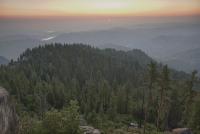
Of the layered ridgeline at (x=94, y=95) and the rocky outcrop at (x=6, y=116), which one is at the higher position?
the rocky outcrop at (x=6, y=116)

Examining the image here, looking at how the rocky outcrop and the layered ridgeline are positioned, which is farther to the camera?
the layered ridgeline

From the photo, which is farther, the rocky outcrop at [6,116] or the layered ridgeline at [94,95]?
the layered ridgeline at [94,95]

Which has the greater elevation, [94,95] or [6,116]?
[6,116]

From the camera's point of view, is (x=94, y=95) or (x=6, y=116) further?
(x=94, y=95)

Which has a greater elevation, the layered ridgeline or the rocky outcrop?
the rocky outcrop
